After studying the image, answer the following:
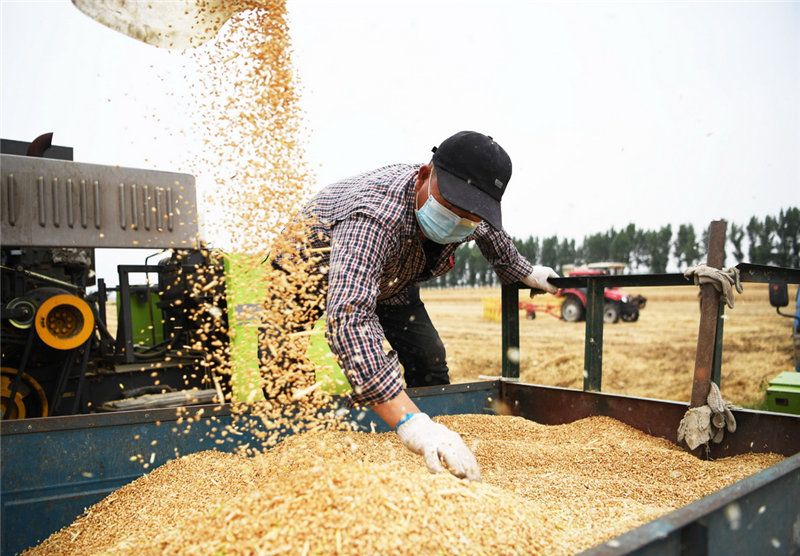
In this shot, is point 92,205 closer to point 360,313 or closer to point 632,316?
point 360,313

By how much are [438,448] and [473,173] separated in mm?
917

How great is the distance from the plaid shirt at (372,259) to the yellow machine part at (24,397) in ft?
5.01

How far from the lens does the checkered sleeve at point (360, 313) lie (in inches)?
63.1

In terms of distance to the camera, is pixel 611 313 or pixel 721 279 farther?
pixel 611 313

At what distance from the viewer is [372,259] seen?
1821 mm

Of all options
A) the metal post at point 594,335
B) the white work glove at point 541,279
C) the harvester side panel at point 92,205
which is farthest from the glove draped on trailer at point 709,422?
the harvester side panel at point 92,205

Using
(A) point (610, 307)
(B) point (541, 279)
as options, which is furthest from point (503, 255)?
(A) point (610, 307)

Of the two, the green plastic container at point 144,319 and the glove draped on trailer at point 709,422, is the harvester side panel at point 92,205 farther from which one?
the glove draped on trailer at point 709,422

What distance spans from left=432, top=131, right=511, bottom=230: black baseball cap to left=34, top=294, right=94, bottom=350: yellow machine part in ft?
5.65

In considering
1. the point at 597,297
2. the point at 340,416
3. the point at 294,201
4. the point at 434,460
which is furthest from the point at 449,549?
the point at 294,201

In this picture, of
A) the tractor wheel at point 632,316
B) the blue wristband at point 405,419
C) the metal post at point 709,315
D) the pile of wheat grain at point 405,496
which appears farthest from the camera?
the tractor wheel at point 632,316

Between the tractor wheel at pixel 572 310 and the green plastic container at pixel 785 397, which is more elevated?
the green plastic container at pixel 785 397

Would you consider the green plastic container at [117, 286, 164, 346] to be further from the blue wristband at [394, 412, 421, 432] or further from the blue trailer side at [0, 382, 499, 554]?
the blue wristband at [394, 412, 421, 432]

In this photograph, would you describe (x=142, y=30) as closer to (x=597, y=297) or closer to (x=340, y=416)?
(x=340, y=416)
